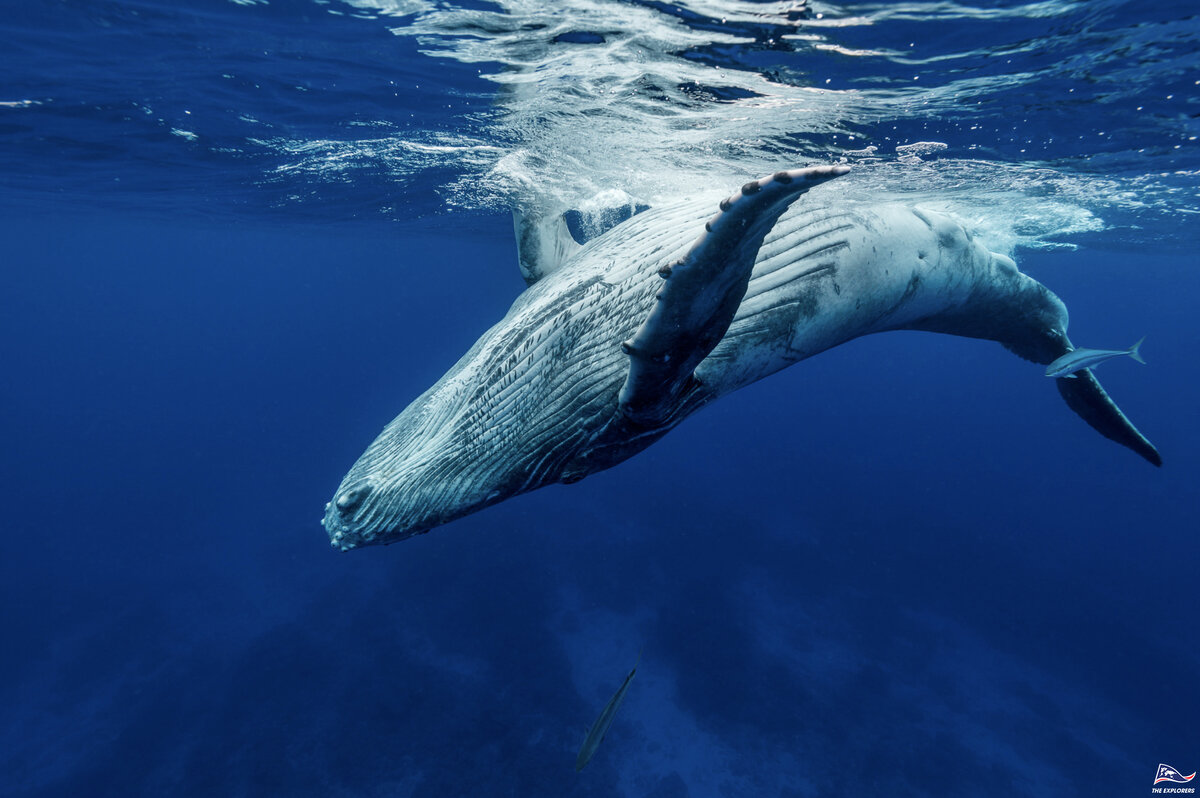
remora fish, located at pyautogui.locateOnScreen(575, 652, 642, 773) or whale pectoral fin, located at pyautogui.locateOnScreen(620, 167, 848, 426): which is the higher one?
whale pectoral fin, located at pyautogui.locateOnScreen(620, 167, 848, 426)

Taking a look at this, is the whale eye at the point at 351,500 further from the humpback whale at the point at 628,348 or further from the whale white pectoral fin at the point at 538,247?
the whale white pectoral fin at the point at 538,247

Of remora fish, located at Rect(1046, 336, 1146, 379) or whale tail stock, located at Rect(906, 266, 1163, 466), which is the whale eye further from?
remora fish, located at Rect(1046, 336, 1146, 379)

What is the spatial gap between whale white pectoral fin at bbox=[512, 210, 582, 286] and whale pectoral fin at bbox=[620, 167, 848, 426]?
8.84 feet

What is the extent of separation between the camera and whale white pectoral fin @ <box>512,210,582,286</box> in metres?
4.48

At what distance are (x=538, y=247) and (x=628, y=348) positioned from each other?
2.92 meters

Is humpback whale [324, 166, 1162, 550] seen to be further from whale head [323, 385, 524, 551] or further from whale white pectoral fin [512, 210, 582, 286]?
whale white pectoral fin [512, 210, 582, 286]

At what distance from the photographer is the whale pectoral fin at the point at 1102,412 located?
4.87 metres

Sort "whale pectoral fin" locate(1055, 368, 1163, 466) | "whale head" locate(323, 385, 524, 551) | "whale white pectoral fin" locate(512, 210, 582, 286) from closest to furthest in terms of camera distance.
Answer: "whale head" locate(323, 385, 524, 551), "whale white pectoral fin" locate(512, 210, 582, 286), "whale pectoral fin" locate(1055, 368, 1163, 466)

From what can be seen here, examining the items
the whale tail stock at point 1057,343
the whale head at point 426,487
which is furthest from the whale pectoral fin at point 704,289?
the whale tail stock at point 1057,343

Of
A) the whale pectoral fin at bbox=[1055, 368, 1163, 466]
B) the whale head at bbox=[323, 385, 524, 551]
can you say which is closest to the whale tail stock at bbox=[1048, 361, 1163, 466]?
the whale pectoral fin at bbox=[1055, 368, 1163, 466]

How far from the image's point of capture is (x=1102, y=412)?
500cm

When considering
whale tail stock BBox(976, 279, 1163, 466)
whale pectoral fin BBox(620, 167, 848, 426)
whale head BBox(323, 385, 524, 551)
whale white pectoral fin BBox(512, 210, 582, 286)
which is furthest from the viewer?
whale tail stock BBox(976, 279, 1163, 466)

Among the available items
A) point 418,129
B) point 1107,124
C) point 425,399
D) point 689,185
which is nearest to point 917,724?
point 1107,124

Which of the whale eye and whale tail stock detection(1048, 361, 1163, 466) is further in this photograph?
whale tail stock detection(1048, 361, 1163, 466)
